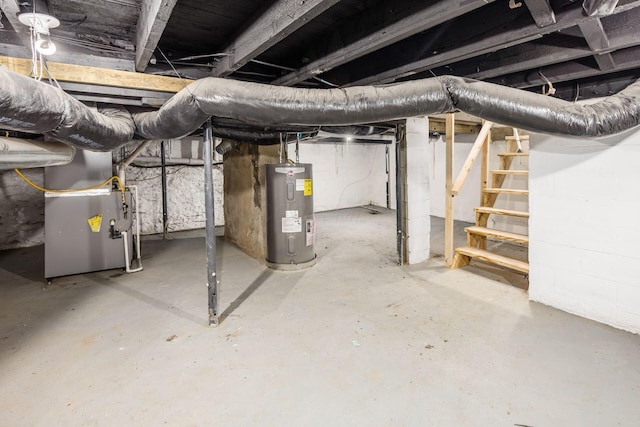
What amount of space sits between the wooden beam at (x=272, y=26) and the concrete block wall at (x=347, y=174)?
18.0ft

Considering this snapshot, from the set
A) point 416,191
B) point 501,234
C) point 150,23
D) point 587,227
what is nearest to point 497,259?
point 501,234

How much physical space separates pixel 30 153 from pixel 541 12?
300 cm

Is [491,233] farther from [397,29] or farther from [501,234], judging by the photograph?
[397,29]

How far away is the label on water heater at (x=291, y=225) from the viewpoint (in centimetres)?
363

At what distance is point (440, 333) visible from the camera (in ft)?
7.41

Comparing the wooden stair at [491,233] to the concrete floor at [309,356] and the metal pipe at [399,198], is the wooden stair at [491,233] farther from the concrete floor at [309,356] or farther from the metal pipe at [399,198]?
the metal pipe at [399,198]

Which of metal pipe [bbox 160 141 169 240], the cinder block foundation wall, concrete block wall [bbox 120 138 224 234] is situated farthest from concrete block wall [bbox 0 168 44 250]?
the cinder block foundation wall

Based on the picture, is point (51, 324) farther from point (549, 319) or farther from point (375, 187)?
point (375, 187)

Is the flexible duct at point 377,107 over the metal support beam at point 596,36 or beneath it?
beneath

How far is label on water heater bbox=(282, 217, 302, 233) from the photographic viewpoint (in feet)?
11.9

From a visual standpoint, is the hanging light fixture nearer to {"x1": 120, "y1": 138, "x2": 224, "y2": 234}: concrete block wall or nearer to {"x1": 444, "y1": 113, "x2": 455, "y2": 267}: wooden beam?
{"x1": 444, "y1": 113, "x2": 455, "y2": 267}: wooden beam

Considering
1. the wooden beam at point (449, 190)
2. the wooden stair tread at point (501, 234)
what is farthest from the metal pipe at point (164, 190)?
the wooden stair tread at point (501, 234)

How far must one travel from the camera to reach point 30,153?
2.20m

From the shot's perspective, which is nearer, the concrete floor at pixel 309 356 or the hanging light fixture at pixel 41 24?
the hanging light fixture at pixel 41 24
